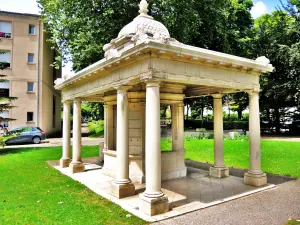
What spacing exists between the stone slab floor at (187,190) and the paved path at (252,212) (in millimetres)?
263

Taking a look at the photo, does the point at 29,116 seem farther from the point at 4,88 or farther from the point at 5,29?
the point at 5,29

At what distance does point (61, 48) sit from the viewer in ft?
73.5

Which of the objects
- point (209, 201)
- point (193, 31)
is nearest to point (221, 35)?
point (193, 31)

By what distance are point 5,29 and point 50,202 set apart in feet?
83.0

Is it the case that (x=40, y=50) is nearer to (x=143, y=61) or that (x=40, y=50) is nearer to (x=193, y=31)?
(x=193, y=31)

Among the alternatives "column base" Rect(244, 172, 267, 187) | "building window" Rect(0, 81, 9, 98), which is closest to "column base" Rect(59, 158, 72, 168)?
"column base" Rect(244, 172, 267, 187)

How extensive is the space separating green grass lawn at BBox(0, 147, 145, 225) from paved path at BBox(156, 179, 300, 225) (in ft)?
4.45

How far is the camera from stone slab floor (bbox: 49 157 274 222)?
648 centimetres

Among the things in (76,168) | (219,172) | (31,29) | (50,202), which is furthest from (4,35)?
(219,172)

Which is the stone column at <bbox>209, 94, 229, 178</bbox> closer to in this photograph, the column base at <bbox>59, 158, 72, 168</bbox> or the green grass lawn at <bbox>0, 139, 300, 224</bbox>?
the green grass lawn at <bbox>0, 139, 300, 224</bbox>

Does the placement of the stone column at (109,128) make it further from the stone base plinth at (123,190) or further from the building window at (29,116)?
the building window at (29,116)

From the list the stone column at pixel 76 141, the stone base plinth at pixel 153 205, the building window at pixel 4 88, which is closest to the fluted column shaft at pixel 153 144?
the stone base plinth at pixel 153 205

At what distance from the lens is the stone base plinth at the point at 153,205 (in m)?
5.93

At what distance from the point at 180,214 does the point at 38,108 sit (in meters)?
24.3
